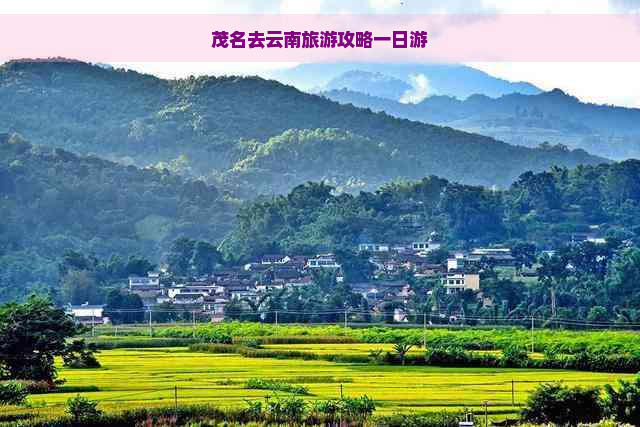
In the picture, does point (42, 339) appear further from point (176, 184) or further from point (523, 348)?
point (176, 184)

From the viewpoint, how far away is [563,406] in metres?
27.4

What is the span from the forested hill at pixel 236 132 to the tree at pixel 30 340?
366ft

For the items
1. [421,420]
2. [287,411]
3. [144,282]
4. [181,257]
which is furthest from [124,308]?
[421,420]

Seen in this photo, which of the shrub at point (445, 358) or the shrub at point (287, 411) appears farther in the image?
the shrub at point (445, 358)

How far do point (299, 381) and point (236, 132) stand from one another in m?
139

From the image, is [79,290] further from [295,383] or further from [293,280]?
[295,383]

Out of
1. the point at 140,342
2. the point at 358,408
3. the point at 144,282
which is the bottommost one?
the point at 358,408

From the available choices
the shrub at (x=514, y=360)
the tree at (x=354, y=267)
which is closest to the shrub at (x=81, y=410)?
the shrub at (x=514, y=360)

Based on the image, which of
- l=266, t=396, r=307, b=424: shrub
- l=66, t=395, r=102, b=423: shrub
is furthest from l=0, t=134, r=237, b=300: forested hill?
l=266, t=396, r=307, b=424: shrub

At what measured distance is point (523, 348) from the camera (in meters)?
47.4

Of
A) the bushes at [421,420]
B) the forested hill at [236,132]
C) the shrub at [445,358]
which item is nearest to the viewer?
the bushes at [421,420]

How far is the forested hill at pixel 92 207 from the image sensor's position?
112625 millimetres

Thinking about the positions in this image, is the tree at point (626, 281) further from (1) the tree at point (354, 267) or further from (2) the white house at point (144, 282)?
(2) the white house at point (144, 282)

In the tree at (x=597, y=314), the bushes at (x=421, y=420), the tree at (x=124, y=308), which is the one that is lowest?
the bushes at (x=421, y=420)
